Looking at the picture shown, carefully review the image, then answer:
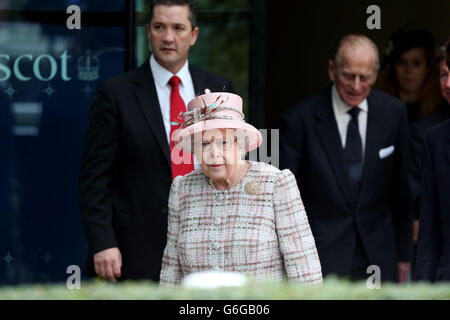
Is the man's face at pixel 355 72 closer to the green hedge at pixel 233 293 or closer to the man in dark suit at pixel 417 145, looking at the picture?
the man in dark suit at pixel 417 145

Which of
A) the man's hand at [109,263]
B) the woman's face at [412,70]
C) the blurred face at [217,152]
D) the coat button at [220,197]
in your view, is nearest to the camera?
the blurred face at [217,152]

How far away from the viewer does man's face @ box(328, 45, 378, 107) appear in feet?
19.2

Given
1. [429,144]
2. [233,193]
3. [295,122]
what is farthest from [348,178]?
[233,193]

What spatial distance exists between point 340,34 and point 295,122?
219 centimetres

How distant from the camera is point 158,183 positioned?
16.4 ft

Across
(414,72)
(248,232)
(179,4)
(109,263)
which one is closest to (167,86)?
(179,4)

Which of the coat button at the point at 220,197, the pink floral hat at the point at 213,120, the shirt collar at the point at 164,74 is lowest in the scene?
the coat button at the point at 220,197

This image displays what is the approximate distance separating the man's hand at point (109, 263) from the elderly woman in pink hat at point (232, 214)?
91 centimetres

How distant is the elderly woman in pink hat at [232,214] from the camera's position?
3.86m

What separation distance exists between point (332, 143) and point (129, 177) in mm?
1529

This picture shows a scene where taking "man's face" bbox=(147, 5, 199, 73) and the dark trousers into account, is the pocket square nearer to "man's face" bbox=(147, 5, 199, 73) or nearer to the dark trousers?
the dark trousers

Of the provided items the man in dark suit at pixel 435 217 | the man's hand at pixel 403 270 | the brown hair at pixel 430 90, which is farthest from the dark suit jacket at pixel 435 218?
the brown hair at pixel 430 90

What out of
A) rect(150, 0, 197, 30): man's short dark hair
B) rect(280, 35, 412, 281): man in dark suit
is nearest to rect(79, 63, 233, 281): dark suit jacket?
rect(150, 0, 197, 30): man's short dark hair
